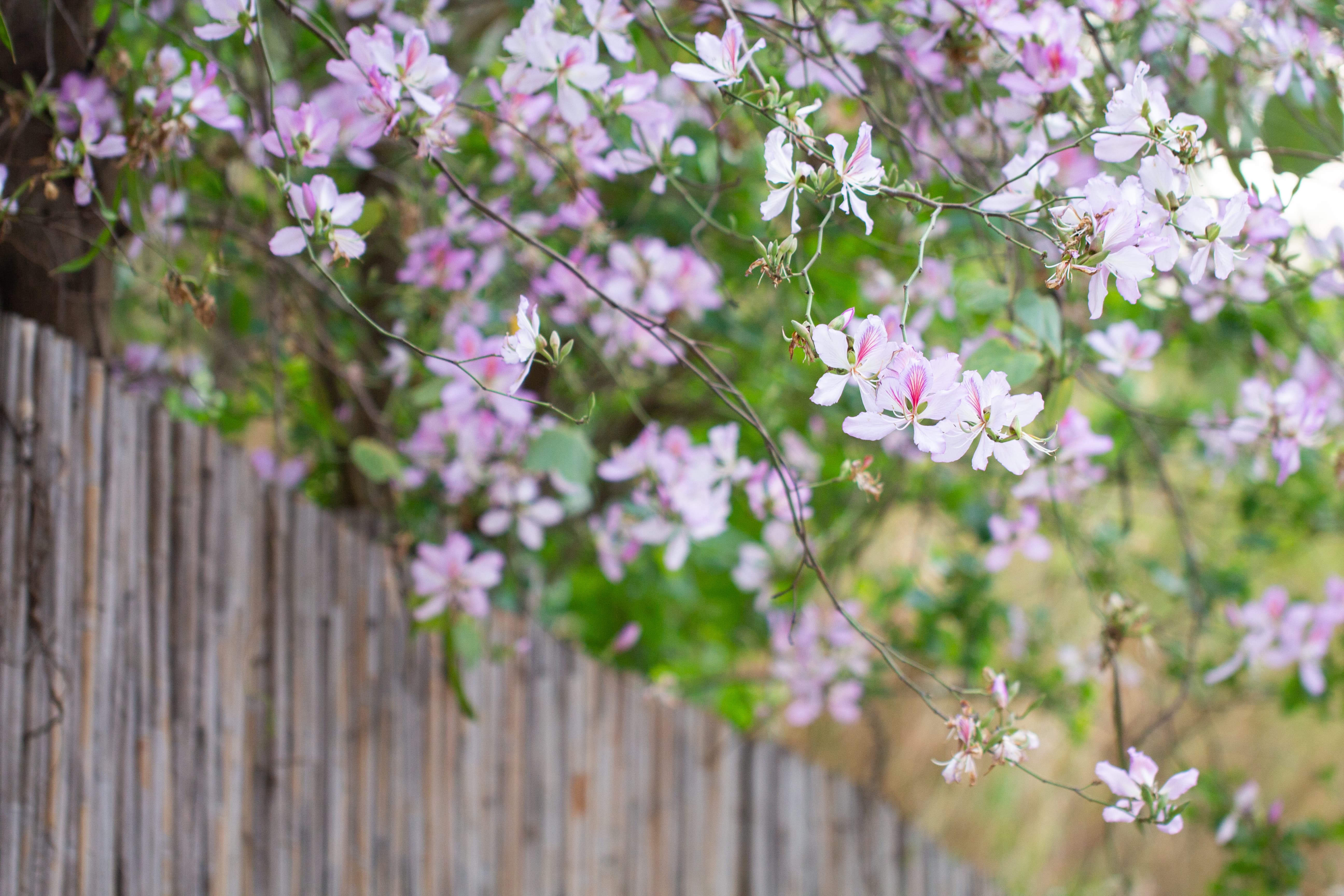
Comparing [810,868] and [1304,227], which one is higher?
[1304,227]

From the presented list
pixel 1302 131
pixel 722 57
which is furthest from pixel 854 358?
→ pixel 1302 131

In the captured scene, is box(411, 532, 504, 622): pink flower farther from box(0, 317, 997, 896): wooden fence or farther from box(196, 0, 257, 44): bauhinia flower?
box(196, 0, 257, 44): bauhinia flower

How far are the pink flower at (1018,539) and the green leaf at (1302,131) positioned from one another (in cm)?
48

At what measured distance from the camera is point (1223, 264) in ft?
2.43

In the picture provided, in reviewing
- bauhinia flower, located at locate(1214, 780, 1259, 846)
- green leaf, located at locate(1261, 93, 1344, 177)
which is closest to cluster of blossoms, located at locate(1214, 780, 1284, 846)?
bauhinia flower, located at locate(1214, 780, 1259, 846)

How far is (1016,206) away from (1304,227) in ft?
2.27

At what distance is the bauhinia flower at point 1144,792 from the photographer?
752mm

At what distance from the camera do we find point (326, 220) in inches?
32.7

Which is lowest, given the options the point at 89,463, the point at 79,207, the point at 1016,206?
the point at 89,463

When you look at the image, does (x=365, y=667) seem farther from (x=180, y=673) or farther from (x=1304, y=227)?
(x=1304, y=227)

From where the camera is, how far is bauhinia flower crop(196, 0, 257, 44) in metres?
0.84

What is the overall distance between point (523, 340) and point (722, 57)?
0.27m

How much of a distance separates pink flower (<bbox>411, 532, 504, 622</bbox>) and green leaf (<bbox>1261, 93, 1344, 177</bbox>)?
3.37 ft

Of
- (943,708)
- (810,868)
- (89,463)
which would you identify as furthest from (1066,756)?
(89,463)
